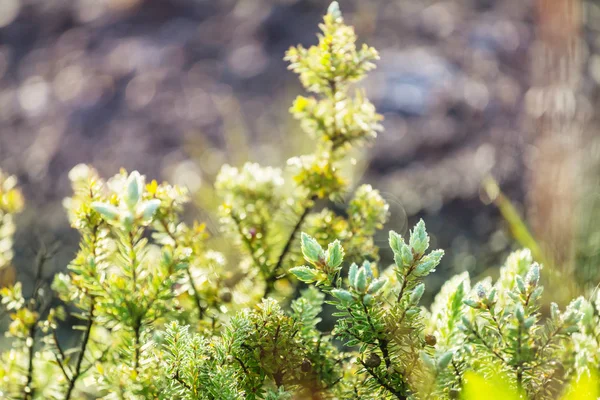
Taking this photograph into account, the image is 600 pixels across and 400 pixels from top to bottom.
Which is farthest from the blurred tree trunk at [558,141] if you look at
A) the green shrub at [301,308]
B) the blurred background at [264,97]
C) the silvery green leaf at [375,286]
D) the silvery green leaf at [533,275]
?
the silvery green leaf at [375,286]

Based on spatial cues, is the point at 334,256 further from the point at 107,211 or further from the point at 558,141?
the point at 558,141

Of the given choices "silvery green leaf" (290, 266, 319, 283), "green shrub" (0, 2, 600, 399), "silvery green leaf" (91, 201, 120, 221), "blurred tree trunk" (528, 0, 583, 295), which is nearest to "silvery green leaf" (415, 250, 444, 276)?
"green shrub" (0, 2, 600, 399)

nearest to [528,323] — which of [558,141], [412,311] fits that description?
[412,311]

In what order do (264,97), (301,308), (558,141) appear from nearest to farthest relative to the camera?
(301,308) < (558,141) < (264,97)

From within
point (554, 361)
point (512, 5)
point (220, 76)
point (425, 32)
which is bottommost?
point (554, 361)

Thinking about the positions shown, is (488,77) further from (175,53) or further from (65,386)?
(65,386)

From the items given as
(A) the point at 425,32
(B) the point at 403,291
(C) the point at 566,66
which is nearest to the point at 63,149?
(A) the point at 425,32

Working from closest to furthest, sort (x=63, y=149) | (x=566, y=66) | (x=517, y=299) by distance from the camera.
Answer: (x=517, y=299), (x=566, y=66), (x=63, y=149)
